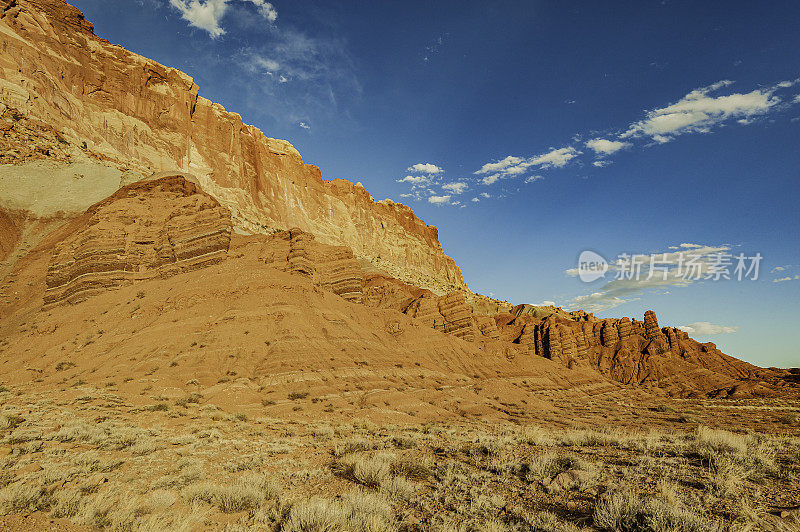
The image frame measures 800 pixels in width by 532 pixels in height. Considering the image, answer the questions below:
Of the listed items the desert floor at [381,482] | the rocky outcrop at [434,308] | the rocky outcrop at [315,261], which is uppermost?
the rocky outcrop at [315,261]

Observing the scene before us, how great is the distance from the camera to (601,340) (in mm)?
71188

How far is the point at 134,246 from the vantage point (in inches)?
1266

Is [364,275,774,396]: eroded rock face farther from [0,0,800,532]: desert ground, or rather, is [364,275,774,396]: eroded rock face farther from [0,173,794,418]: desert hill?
[0,173,794,418]: desert hill

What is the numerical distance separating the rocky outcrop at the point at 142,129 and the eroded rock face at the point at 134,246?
66.6ft

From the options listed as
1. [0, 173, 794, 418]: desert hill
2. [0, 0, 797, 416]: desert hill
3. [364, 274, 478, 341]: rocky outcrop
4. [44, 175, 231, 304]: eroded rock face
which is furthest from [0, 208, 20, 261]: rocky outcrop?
[364, 274, 478, 341]: rocky outcrop

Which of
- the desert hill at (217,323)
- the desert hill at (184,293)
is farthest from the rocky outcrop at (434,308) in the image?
the desert hill at (217,323)

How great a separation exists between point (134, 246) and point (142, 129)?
50.1m

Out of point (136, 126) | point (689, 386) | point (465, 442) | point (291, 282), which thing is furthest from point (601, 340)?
point (136, 126)

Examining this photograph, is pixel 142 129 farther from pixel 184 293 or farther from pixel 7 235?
pixel 184 293

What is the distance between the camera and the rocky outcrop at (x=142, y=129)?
48688 mm

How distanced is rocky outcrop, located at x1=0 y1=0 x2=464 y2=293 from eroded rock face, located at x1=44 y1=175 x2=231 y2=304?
66.6 ft

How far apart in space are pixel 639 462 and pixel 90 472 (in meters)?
12.4

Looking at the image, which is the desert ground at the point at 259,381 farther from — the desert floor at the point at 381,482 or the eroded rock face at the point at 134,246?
the eroded rock face at the point at 134,246

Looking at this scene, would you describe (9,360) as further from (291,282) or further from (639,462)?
(639,462)
